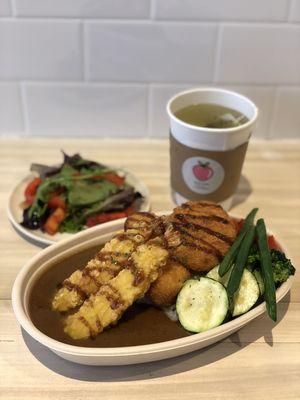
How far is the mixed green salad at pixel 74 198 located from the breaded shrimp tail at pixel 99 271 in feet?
0.62

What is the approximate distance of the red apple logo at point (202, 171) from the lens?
3.28ft

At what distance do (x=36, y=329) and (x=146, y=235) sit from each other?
0.22 meters

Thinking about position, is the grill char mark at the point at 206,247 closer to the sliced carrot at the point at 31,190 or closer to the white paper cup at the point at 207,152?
the white paper cup at the point at 207,152

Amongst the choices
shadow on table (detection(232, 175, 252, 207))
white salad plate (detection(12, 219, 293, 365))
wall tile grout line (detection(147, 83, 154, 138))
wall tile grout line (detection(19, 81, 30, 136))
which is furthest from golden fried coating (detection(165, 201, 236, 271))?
wall tile grout line (detection(19, 81, 30, 136))

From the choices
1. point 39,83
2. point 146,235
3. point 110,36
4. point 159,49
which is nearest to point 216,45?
point 159,49

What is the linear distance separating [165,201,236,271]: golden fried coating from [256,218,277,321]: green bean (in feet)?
0.14

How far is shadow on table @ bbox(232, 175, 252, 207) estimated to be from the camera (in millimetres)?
1137

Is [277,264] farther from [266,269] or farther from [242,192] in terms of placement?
[242,192]

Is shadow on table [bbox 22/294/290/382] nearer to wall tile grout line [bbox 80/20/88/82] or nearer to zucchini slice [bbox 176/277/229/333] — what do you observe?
zucchini slice [bbox 176/277/229/333]

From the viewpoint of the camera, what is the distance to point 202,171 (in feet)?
3.31

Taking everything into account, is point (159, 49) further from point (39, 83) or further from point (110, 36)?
point (39, 83)

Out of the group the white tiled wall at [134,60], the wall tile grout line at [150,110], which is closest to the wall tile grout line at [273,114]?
the white tiled wall at [134,60]

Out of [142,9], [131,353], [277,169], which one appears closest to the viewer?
[131,353]

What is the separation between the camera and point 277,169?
1229 mm
